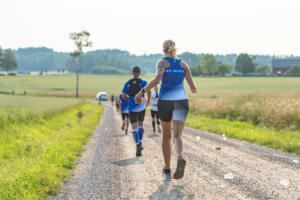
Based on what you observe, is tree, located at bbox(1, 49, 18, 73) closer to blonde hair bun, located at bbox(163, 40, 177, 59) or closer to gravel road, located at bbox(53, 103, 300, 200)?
gravel road, located at bbox(53, 103, 300, 200)

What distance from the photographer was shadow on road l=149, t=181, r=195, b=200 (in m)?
4.48

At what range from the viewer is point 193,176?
225 inches

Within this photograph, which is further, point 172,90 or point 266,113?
point 266,113

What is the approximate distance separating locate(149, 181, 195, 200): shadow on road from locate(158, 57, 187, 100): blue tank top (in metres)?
1.64

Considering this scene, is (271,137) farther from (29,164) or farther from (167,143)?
(29,164)

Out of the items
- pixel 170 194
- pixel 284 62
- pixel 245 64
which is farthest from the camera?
pixel 284 62

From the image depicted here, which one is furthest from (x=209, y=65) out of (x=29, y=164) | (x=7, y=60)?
(x=29, y=164)

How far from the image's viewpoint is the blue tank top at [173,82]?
17.4 ft

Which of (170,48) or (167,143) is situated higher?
(170,48)

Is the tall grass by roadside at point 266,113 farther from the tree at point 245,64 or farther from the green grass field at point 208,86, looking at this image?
the tree at point 245,64

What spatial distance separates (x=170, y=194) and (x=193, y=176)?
47.8 inches

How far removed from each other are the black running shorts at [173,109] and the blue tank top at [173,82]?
0.27 feet

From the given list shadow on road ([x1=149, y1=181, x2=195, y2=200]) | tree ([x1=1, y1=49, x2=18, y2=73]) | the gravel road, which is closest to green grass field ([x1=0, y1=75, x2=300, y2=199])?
the gravel road

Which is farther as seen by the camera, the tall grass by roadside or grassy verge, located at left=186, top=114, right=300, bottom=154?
the tall grass by roadside
